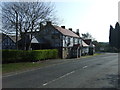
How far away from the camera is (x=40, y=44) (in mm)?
52250

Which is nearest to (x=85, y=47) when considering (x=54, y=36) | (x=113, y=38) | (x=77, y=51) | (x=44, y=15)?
(x=77, y=51)

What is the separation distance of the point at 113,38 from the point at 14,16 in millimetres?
21789

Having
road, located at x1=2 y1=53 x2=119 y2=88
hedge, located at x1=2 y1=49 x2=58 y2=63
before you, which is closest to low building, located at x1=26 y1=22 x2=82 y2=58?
hedge, located at x1=2 y1=49 x2=58 y2=63

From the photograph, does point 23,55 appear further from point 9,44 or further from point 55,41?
point 55,41

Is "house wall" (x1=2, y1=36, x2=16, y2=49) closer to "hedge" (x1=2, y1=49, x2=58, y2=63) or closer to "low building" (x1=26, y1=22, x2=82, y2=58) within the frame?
"low building" (x1=26, y1=22, x2=82, y2=58)

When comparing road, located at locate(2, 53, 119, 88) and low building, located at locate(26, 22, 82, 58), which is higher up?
low building, located at locate(26, 22, 82, 58)

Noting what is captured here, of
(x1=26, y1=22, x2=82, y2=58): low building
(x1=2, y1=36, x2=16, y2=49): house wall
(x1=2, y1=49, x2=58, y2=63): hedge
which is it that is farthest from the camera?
(x1=2, y1=36, x2=16, y2=49): house wall

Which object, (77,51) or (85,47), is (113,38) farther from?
(85,47)

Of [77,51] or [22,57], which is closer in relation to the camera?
[22,57]

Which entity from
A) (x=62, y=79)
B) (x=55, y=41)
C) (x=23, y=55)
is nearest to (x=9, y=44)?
(x=55, y=41)

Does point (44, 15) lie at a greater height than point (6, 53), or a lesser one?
greater

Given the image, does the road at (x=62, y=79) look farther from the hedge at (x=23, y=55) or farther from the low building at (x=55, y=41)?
the low building at (x=55, y=41)

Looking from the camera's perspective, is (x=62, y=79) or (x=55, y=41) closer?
(x=62, y=79)

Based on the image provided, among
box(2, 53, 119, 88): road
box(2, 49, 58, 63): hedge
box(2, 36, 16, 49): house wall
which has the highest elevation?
box(2, 36, 16, 49): house wall
